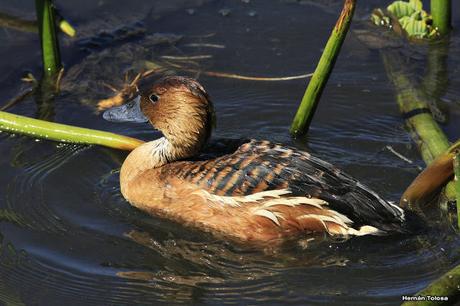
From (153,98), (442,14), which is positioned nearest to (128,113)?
(153,98)

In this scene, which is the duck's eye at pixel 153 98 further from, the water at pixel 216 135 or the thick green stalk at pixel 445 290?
the thick green stalk at pixel 445 290

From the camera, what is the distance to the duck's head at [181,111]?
6.48 metres

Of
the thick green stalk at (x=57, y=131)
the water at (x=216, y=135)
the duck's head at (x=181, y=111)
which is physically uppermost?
the duck's head at (x=181, y=111)

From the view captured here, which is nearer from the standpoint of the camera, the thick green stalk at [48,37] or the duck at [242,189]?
the duck at [242,189]

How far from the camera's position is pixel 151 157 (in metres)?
6.68

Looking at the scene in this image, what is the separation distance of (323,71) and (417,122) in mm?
1084

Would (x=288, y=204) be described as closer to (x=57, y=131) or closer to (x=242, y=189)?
(x=242, y=189)

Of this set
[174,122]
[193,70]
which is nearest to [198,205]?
[174,122]

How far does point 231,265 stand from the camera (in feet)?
19.5

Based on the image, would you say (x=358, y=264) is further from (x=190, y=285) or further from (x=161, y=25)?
(x=161, y=25)

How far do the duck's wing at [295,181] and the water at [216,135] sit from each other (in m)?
0.22

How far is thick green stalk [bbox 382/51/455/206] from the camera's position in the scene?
6.21 metres

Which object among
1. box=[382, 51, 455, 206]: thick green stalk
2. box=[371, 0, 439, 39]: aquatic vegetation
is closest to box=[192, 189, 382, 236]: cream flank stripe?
box=[382, 51, 455, 206]: thick green stalk

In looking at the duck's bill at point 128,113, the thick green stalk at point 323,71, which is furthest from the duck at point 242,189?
the thick green stalk at point 323,71
